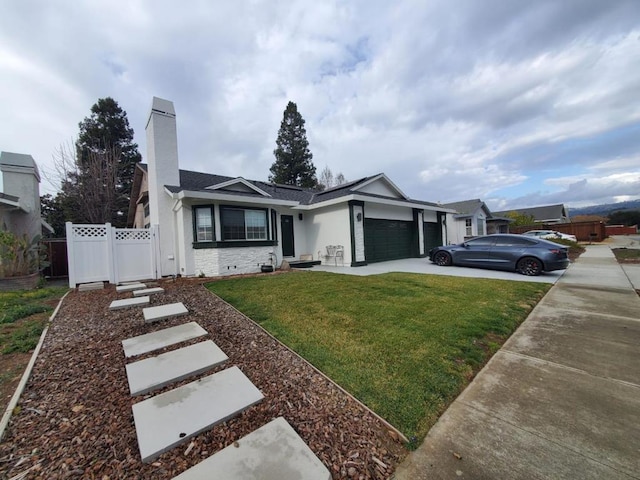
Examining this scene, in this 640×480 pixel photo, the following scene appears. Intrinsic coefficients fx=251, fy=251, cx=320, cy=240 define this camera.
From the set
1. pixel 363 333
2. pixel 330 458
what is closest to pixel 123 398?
pixel 330 458

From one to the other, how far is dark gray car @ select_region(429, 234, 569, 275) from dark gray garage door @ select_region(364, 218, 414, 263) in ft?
10.2

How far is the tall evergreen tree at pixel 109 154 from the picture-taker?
50.8 ft

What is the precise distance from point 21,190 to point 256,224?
9801 mm

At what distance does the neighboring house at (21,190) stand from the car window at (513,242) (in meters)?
18.8

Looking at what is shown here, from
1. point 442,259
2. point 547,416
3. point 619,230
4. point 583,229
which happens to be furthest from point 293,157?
point 619,230

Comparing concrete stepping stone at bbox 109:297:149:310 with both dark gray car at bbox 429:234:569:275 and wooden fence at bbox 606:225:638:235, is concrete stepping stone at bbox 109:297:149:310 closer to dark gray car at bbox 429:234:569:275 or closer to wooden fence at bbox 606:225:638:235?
dark gray car at bbox 429:234:569:275

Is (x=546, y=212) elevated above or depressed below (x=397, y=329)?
above

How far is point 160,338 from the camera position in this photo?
352 centimetres

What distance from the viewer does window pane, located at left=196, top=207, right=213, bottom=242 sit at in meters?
9.42

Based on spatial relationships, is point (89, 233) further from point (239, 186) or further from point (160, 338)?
point (160, 338)

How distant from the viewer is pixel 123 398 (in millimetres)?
2330

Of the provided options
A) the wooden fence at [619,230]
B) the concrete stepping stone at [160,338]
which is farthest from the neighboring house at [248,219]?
the wooden fence at [619,230]

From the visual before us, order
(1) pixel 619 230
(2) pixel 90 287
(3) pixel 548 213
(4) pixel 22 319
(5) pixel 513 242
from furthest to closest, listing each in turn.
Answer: (3) pixel 548 213 → (1) pixel 619 230 → (5) pixel 513 242 → (2) pixel 90 287 → (4) pixel 22 319

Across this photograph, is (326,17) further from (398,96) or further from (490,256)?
(490,256)
